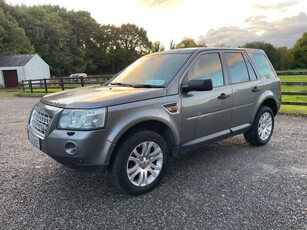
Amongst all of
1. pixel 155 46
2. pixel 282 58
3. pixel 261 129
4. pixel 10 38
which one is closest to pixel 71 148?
pixel 261 129

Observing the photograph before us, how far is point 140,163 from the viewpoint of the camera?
338 centimetres

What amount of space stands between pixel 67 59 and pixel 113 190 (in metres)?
47.5

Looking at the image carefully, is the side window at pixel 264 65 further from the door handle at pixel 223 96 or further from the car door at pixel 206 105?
the door handle at pixel 223 96

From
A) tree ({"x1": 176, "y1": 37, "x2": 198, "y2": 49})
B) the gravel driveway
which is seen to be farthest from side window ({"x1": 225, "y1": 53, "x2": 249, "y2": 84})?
tree ({"x1": 176, "y1": 37, "x2": 198, "y2": 49})

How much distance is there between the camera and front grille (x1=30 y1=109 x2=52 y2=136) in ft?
10.7

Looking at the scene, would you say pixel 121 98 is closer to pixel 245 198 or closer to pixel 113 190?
pixel 113 190

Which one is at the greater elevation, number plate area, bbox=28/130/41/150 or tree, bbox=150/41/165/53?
tree, bbox=150/41/165/53

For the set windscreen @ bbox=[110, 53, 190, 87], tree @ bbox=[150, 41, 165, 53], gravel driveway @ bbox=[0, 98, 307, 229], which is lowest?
gravel driveway @ bbox=[0, 98, 307, 229]

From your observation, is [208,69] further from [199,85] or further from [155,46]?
[155,46]

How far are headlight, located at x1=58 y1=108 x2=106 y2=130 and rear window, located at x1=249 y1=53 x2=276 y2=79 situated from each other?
337 centimetres

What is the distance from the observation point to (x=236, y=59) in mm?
4711

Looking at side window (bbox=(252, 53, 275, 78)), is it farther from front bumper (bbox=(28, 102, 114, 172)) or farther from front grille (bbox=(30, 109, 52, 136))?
front grille (bbox=(30, 109, 52, 136))

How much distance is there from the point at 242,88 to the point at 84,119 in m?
2.82

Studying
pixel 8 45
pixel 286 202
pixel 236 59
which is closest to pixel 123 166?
pixel 286 202
